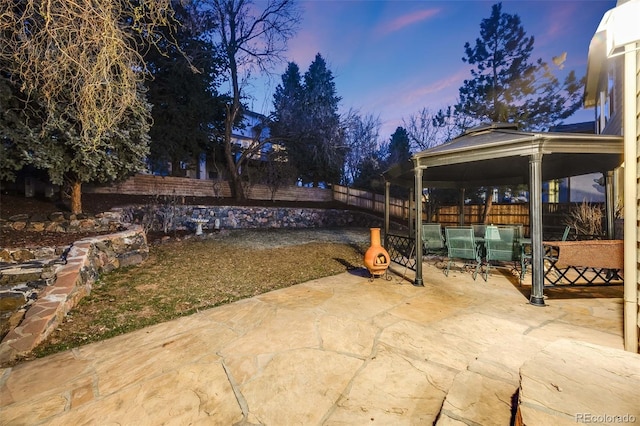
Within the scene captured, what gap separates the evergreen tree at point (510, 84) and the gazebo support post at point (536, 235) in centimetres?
1182

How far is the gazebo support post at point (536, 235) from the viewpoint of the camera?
3672 millimetres

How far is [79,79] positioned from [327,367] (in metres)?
4.21

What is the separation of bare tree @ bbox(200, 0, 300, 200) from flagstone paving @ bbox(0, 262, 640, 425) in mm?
11181

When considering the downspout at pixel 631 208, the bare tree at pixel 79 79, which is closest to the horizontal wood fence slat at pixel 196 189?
the bare tree at pixel 79 79

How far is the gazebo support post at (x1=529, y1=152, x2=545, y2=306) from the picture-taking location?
3672mm

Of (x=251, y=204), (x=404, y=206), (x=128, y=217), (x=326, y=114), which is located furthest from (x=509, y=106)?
(x=128, y=217)

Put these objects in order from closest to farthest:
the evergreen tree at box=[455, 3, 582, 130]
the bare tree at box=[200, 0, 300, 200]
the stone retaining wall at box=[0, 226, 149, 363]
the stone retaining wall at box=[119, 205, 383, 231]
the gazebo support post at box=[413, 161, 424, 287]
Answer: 1. the stone retaining wall at box=[0, 226, 149, 363]
2. the gazebo support post at box=[413, 161, 424, 287]
3. the stone retaining wall at box=[119, 205, 383, 231]
4. the bare tree at box=[200, 0, 300, 200]
5. the evergreen tree at box=[455, 3, 582, 130]

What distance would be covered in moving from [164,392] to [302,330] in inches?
53.5

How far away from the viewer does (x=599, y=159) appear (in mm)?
4938

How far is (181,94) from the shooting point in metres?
11.8

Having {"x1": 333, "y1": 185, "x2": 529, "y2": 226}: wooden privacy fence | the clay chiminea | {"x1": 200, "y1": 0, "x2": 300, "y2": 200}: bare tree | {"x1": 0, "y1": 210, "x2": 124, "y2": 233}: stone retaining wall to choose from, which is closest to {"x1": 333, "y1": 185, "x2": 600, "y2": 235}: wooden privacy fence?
{"x1": 333, "y1": 185, "x2": 529, "y2": 226}: wooden privacy fence

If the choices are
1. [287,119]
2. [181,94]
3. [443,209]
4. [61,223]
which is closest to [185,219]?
[61,223]

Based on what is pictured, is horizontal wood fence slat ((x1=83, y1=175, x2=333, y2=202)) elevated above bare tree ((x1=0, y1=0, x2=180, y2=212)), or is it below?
below

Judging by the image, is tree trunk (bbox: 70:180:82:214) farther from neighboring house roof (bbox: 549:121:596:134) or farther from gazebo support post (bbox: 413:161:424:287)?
neighboring house roof (bbox: 549:121:596:134)
